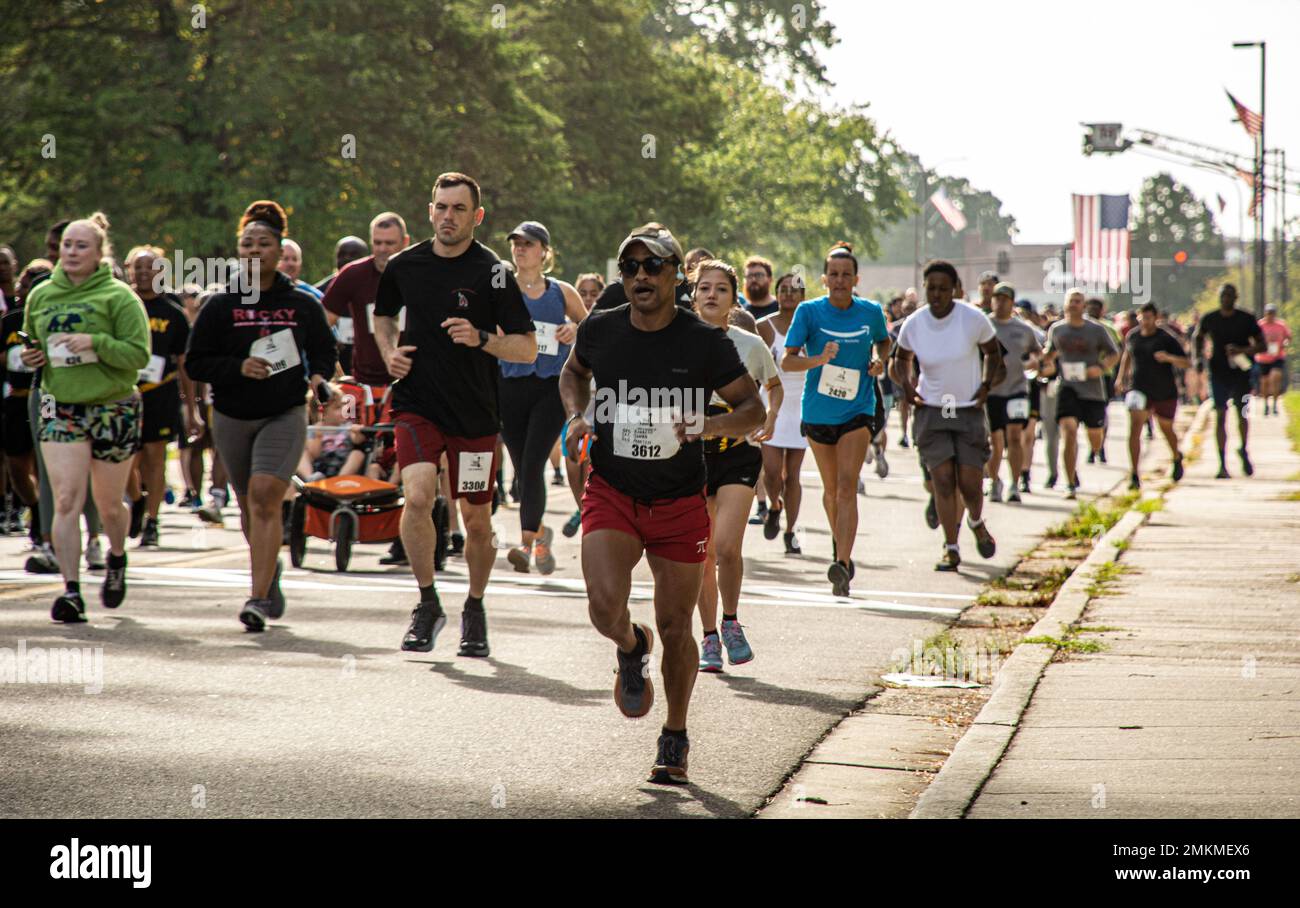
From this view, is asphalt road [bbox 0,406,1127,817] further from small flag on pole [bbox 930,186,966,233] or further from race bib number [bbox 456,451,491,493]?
small flag on pole [bbox 930,186,966,233]

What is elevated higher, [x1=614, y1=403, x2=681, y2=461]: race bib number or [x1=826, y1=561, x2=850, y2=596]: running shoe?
[x1=614, y1=403, x2=681, y2=461]: race bib number

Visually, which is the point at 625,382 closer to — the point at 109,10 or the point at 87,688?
the point at 87,688

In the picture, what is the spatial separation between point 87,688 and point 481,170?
3050 cm

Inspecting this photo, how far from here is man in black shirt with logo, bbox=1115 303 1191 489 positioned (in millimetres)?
19438

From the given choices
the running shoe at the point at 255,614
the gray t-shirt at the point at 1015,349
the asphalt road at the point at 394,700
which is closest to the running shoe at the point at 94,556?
the asphalt road at the point at 394,700

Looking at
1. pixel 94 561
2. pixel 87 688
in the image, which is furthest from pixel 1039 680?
pixel 94 561

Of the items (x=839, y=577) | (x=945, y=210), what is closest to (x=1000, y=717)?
(x=839, y=577)

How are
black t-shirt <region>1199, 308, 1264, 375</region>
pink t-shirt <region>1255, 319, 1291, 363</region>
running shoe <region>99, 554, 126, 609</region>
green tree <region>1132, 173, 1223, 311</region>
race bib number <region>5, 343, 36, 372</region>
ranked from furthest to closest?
green tree <region>1132, 173, 1223, 311</region> < pink t-shirt <region>1255, 319, 1291, 363</region> < black t-shirt <region>1199, 308, 1264, 375</region> < race bib number <region>5, 343, 36, 372</region> < running shoe <region>99, 554, 126, 609</region>

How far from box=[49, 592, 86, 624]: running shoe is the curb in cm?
449

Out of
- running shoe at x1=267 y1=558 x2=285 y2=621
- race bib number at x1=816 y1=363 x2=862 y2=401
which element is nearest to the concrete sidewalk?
race bib number at x1=816 y1=363 x2=862 y2=401

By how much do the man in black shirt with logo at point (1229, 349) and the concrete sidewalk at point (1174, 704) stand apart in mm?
7337

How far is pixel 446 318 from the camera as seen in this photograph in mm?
8555

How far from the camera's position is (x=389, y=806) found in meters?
5.66

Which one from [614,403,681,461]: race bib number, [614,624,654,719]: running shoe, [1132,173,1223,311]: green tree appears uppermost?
[1132,173,1223,311]: green tree
